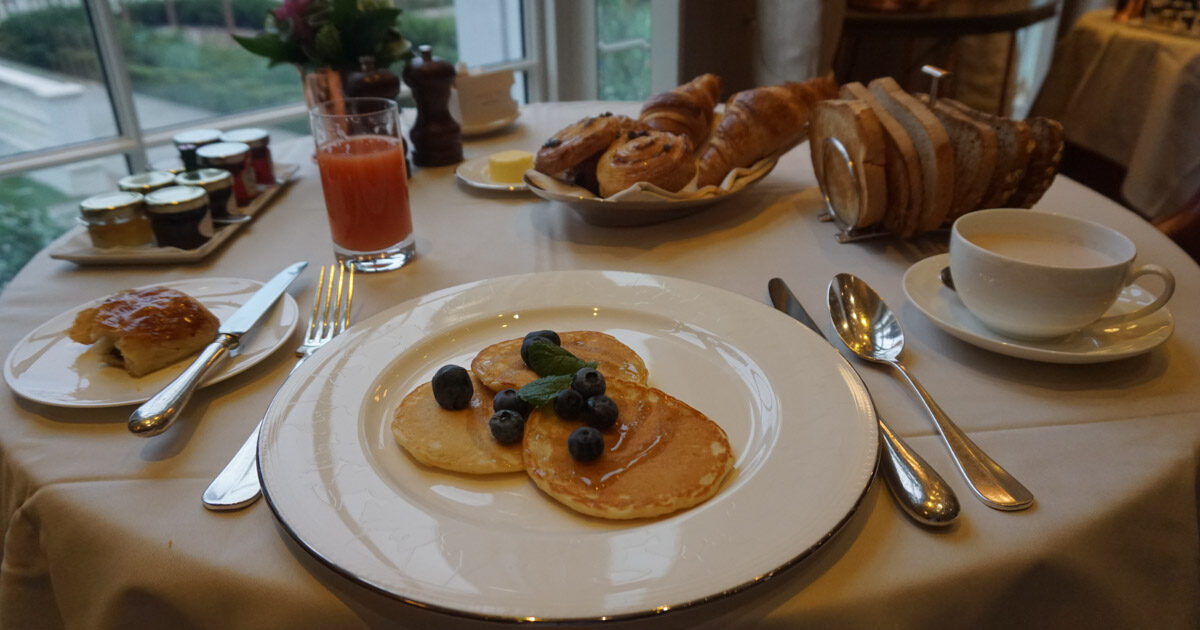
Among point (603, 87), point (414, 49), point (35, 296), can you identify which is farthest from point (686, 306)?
point (603, 87)

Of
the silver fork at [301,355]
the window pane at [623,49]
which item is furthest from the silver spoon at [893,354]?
the window pane at [623,49]

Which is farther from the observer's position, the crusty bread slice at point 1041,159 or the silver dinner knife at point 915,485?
the crusty bread slice at point 1041,159

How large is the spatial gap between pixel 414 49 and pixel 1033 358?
1.44m

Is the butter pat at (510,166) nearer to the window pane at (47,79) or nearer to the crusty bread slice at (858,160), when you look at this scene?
the crusty bread slice at (858,160)

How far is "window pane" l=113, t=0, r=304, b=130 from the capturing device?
2521mm

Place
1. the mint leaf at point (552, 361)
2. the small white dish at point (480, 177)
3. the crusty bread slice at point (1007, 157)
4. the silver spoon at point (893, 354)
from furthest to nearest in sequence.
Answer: the small white dish at point (480, 177), the crusty bread slice at point (1007, 157), the mint leaf at point (552, 361), the silver spoon at point (893, 354)

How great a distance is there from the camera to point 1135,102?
2.88m

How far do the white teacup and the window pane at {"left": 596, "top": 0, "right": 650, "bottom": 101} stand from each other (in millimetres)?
2970

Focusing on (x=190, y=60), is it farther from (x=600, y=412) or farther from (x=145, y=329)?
(x=600, y=412)

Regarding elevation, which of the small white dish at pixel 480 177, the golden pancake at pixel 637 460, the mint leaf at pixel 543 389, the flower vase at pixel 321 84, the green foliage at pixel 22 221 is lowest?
the green foliage at pixel 22 221

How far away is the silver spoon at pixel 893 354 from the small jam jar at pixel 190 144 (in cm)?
118

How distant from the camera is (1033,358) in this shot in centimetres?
83

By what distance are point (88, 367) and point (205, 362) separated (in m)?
0.15

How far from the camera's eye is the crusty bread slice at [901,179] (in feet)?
3.82
